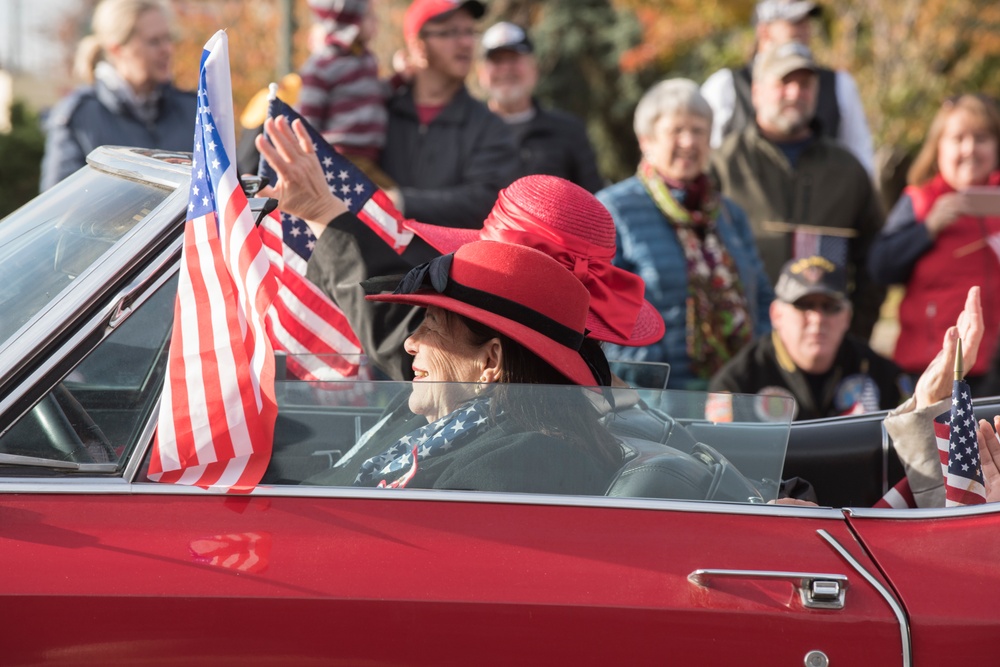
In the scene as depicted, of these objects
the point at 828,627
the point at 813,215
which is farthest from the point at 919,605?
the point at 813,215

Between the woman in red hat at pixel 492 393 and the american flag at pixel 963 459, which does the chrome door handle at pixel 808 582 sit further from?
the american flag at pixel 963 459

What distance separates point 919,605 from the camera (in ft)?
6.44

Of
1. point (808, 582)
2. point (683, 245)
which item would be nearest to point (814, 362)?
point (683, 245)

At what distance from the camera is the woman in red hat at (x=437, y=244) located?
2.97 m

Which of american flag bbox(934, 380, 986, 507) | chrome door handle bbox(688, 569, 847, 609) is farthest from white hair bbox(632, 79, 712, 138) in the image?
chrome door handle bbox(688, 569, 847, 609)

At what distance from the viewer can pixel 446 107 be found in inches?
204

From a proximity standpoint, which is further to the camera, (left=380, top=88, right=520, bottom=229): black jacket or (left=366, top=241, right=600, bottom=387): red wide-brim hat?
(left=380, top=88, right=520, bottom=229): black jacket

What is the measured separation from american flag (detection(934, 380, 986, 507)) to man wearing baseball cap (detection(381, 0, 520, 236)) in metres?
2.95

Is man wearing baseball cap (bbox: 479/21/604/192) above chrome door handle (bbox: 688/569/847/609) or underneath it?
above

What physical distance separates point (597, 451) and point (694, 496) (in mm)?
189

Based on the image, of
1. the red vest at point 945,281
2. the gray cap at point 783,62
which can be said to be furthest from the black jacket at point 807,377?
the gray cap at point 783,62

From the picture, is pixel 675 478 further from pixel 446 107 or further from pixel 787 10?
pixel 787 10

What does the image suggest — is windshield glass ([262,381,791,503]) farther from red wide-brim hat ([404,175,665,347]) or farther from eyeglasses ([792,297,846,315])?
eyeglasses ([792,297,846,315])

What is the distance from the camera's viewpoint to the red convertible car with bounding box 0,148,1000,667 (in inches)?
74.8
